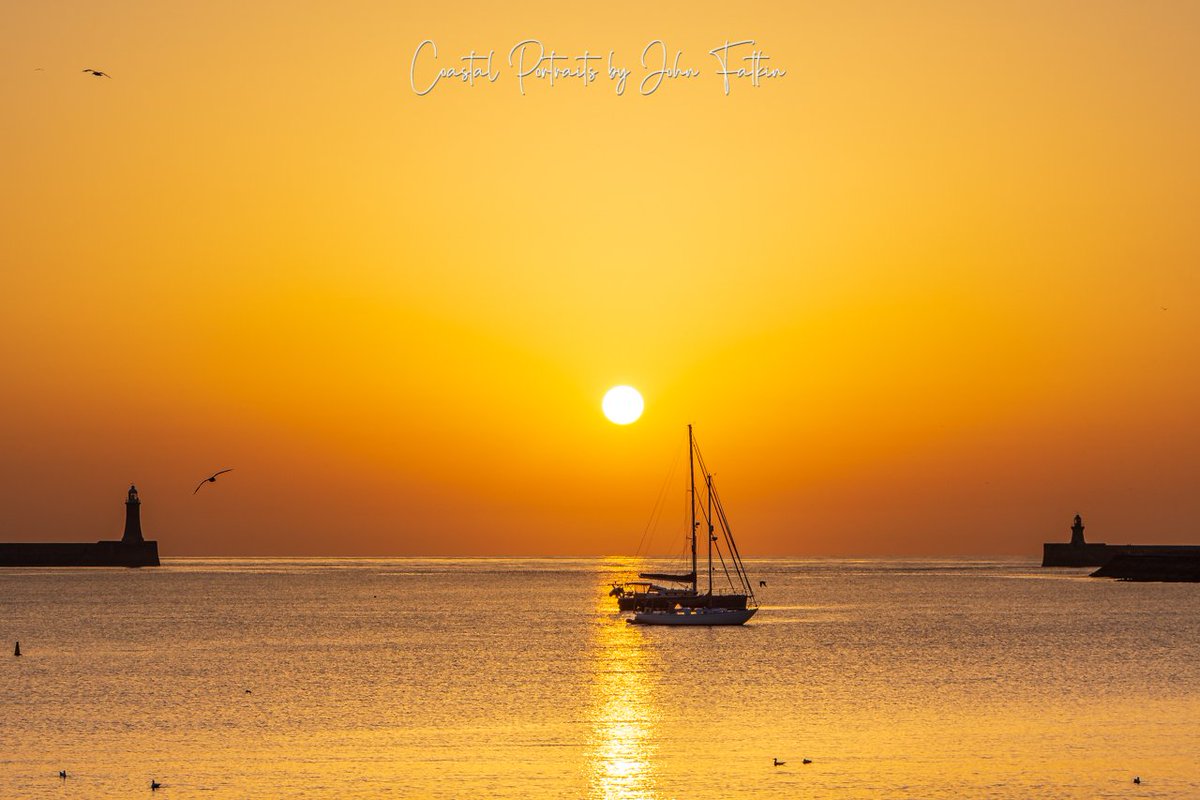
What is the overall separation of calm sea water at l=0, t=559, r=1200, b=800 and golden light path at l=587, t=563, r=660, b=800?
0.54 ft

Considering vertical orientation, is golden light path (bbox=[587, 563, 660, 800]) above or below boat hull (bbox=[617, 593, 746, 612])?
below

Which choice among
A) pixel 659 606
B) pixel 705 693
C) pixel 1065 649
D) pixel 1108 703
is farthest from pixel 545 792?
pixel 659 606

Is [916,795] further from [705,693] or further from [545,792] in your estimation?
[705,693]

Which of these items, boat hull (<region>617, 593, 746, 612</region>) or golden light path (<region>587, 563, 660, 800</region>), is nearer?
golden light path (<region>587, 563, 660, 800</region>)

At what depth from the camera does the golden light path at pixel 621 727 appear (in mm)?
39094

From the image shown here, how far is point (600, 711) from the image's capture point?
5569cm

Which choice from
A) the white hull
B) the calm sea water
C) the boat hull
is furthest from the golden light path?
the boat hull

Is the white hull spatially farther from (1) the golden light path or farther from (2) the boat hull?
(1) the golden light path

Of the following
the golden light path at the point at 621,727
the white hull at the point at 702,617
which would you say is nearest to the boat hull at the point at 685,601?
the white hull at the point at 702,617

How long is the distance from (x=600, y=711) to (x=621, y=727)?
4664 mm

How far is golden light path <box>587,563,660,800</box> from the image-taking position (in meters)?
39.1

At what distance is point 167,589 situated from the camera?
19738 cm

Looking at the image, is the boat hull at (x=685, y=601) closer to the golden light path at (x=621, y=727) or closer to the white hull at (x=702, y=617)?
the white hull at (x=702, y=617)

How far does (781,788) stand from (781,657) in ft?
141
